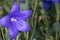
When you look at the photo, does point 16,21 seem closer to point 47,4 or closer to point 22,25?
point 22,25

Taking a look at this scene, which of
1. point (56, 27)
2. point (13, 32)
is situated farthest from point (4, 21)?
point (56, 27)

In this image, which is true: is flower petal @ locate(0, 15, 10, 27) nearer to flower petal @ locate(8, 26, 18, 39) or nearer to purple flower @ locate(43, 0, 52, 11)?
flower petal @ locate(8, 26, 18, 39)

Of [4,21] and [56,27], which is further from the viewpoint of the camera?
[56,27]

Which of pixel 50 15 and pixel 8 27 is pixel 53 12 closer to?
pixel 50 15

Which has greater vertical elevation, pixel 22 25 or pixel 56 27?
pixel 22 25

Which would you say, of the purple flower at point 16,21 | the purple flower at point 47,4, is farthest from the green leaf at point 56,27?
the purple flower at point 16,21

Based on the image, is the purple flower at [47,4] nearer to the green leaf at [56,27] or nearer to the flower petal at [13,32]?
the green leaf at [56,27]

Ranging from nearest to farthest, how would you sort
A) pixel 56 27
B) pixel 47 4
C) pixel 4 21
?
pixel 4 21 → pixel 56 27 → pixel 47 4
